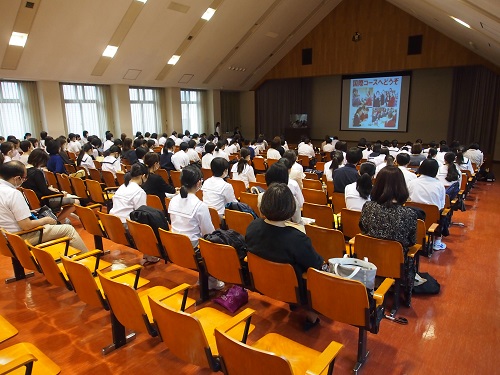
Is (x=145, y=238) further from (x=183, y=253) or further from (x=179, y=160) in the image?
(x=179, y=160)

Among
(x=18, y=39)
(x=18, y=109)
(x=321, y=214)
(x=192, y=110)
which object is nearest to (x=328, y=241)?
(x=321, y=214)

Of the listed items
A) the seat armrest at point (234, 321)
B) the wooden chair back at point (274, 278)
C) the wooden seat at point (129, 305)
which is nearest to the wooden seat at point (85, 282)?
the wooden seat at point (129, 305)

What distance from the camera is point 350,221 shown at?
4.00 metres

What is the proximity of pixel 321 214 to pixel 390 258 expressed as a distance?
4.89 feet

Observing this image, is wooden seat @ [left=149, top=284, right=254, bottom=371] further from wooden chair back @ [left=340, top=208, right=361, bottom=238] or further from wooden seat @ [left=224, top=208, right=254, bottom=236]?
wooden chair back @ [left=340, top=208, right=361, bottom=238]

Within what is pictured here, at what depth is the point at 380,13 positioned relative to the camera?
1334 centimetres

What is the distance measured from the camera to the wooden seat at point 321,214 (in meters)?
4.30

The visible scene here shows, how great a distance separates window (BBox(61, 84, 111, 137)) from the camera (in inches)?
494

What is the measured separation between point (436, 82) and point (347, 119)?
3.76 metres

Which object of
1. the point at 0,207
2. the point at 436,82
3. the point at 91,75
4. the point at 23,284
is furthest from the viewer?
the point at 436,82

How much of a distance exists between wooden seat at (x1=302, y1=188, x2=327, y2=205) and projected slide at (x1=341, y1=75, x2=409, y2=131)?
10.9 m

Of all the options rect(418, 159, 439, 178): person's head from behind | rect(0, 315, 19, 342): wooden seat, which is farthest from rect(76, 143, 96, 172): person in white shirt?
rect(418, 159, 439, 178): person's head from behind

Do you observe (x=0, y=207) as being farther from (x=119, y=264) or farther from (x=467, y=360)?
(x=467, y=360)

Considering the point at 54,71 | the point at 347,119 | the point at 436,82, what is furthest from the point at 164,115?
the point at 436,82
